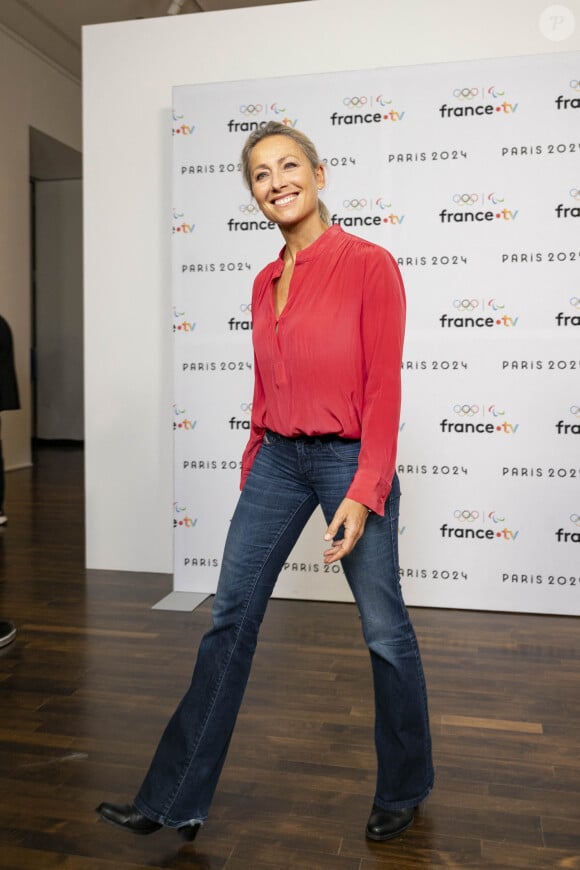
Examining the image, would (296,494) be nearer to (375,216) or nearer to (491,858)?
(491,858)

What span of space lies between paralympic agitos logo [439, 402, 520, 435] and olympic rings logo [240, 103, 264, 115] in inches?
65.6

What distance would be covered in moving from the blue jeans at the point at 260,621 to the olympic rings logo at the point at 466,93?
8.34 feet

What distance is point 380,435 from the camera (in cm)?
173

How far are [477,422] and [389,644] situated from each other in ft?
7.01

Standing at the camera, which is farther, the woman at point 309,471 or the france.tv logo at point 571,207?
the france.tv logo at point 571,207

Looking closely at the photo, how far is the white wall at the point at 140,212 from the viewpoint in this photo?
416 cm

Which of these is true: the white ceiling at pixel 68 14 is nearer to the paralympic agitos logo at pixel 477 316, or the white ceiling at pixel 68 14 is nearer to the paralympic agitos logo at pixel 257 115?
the paralympic agitos logo at pixel 257 115

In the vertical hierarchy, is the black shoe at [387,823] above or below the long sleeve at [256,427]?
below

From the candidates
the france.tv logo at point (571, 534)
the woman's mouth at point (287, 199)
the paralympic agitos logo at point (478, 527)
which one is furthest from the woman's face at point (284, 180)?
the france.tv logo at point (571, 534)

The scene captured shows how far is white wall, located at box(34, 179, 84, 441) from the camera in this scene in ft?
35.4

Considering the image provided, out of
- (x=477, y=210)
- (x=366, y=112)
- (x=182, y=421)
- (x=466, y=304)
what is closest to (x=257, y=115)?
(x=366, y=112)

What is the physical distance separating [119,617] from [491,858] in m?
2.18

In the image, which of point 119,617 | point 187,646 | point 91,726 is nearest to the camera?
point 91,726

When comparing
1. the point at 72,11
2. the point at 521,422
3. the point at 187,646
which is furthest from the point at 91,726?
the point at 72,11
